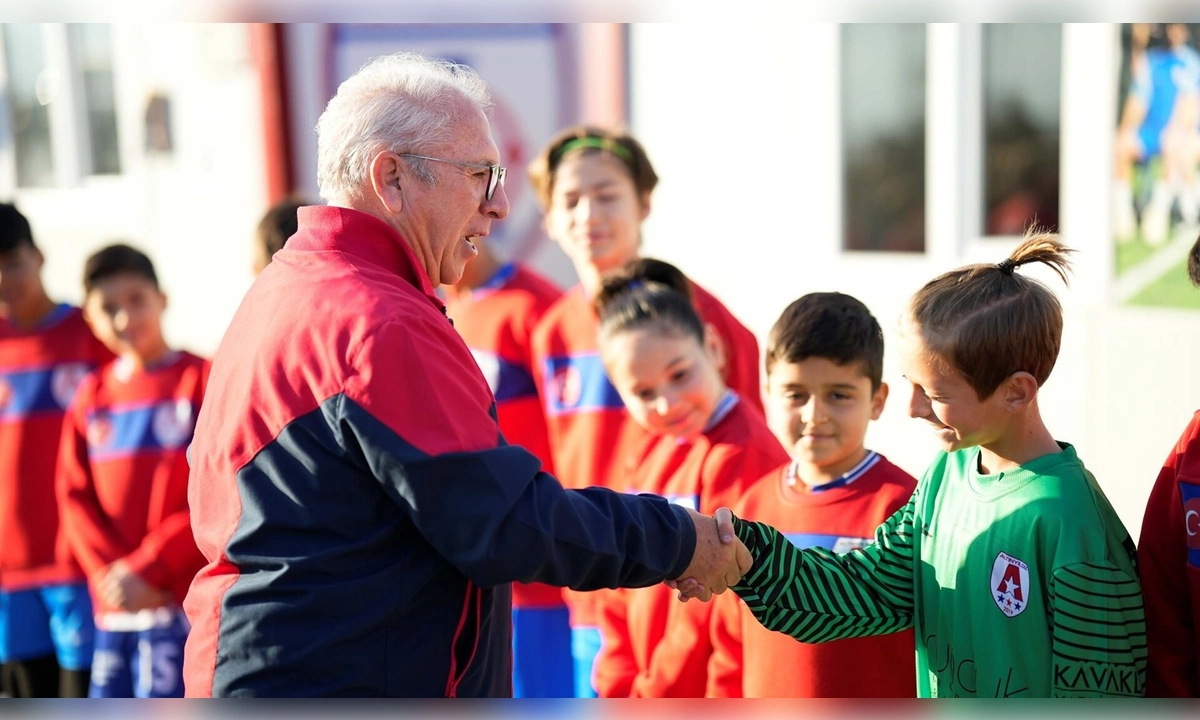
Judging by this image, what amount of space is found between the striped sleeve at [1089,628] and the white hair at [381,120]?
137 cm

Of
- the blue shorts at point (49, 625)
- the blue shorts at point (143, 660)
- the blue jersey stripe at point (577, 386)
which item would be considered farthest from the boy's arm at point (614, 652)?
the blue shorts at point (49, 625)

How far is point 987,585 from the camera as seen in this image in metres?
2.19

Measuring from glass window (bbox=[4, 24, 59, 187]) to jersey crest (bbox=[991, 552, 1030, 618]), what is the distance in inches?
372

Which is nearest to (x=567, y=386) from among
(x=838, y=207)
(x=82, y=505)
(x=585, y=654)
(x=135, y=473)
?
(x=585, y=654)

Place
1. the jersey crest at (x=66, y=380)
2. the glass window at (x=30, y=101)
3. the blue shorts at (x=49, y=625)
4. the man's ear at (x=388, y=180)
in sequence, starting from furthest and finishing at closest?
the glass window at (x=30, y=101) → the jersey crest at (x=66, y=380) → the blue shorts at (x=49, y=625) → the man's ear at (x=388, y=180)

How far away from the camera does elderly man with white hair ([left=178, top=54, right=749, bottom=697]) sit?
2.04m

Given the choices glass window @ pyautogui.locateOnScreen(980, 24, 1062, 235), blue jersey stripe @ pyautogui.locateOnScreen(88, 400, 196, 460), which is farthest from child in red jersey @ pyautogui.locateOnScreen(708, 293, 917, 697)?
glass window @ pyautogui.locateOnScreen(980, 24, 1062, 235)

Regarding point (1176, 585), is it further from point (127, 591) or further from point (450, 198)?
point (127, 591)

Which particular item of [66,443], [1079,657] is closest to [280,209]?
[66,443]

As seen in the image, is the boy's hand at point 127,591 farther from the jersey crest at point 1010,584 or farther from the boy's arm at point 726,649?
the jersey crest at point 1010,584

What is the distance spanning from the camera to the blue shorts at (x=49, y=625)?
458 centimetres

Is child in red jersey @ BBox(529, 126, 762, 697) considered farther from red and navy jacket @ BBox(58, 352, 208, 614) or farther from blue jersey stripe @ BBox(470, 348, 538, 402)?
red and navy jacket @ BBox(58, 352, 208, 614)

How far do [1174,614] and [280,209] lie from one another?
10.4 ft

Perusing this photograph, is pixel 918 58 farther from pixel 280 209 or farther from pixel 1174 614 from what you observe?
pixel 1174 614
